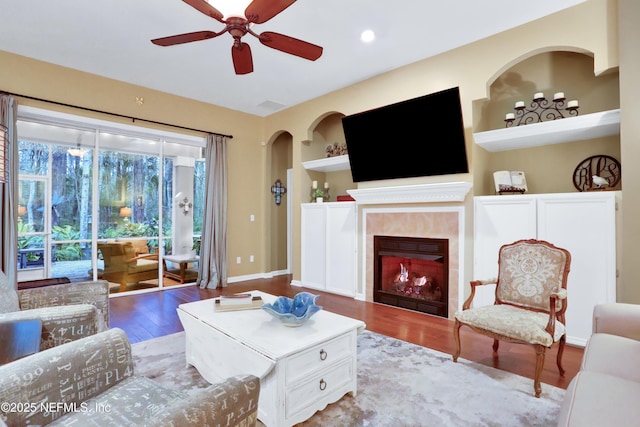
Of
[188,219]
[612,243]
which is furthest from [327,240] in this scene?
[612,243]

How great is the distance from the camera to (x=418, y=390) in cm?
214

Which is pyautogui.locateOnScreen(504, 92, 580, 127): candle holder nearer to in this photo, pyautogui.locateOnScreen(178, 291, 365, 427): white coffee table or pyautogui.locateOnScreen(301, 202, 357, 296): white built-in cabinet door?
pyautogui.locateOnScreen(301, 202, 357, 296): white built-in cabinet door

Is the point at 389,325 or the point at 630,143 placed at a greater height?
the point at 630,143

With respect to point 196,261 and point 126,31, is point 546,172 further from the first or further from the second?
point 196,261

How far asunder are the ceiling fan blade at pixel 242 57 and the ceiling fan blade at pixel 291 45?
19cm

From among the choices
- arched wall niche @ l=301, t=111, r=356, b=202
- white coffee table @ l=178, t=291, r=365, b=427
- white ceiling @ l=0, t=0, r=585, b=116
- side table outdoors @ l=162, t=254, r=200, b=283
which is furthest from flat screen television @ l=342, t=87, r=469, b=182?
side table outdoors @ l=162, t=254, r=200, b=283

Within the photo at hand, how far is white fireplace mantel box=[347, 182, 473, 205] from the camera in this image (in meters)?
3.50

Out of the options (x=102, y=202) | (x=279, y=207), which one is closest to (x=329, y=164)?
(x=279, y=207)

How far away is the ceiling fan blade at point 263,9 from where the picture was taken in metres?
1.95

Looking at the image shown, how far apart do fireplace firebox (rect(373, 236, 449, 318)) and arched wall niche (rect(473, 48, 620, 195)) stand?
0.90 meters

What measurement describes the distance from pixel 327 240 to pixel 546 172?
2886 millimetres

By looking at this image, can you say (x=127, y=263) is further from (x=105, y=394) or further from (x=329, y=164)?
(x=105, y=394)

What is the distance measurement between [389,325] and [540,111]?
2813 mm

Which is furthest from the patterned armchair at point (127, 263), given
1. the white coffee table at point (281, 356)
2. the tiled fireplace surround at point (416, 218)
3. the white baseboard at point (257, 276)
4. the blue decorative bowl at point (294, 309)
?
the blue decorative bowl at point (294, 309)
